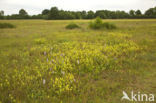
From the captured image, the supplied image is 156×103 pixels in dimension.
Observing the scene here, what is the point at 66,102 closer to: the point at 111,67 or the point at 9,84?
the point at 9,84

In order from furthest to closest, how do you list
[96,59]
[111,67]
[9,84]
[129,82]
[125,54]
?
[125,54]
[96,59]
[111,67]
[129,82]
[9,84]

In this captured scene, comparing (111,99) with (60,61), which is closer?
(111,99)

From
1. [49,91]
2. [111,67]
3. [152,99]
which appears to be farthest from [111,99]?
[111,67]

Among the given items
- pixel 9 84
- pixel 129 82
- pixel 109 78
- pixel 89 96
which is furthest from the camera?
pixel 109 78

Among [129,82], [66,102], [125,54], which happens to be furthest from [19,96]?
[125,54]

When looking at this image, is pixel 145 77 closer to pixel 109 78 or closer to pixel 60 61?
pixel 109 78

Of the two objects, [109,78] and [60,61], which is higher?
[60,61]

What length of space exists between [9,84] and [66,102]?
1893mm

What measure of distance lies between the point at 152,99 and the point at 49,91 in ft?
8.80

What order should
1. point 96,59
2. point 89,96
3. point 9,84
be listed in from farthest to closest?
point 96,59
point 9,84
point 89,96

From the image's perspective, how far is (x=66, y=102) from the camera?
3.21 meters

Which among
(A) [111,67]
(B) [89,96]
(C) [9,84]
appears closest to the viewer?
(B) [89,96]

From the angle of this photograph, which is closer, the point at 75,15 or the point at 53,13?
the point at 53,13

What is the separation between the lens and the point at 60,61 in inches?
217
